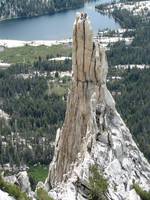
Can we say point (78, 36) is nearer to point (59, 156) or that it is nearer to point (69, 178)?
point (59, 156)

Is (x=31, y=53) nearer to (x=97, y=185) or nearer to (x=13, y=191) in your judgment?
(x=97, y=185)

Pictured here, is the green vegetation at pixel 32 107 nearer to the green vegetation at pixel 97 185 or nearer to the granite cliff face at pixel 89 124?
the granite cliff face at pixel 89 124

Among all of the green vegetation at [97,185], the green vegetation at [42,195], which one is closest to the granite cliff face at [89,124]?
the green vegetation at [97,185]

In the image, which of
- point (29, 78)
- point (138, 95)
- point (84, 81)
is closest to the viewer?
point (84, 81)

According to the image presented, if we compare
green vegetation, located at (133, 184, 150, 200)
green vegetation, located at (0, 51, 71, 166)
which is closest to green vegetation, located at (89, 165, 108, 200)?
green vegetation, located at (133, 184, 150, 200)

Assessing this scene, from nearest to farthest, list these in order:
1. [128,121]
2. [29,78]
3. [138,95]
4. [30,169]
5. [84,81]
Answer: [84,81] → [30,169] → [128,121] → [138,95] → [29,78]

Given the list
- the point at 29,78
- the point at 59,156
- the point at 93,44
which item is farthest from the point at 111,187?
the point at 29,78

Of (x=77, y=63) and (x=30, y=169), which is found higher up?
(x=77, y=63)

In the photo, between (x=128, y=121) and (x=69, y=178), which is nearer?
(x=69, y=178)
